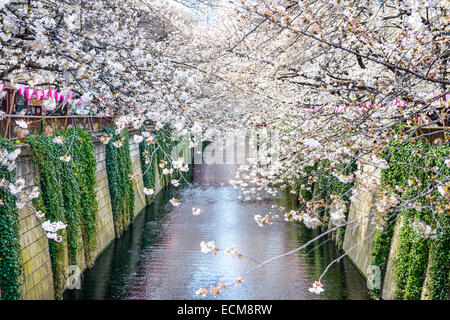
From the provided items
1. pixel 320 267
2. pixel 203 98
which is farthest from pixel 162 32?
pixel 320 267

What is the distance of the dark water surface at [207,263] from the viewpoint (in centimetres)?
1211

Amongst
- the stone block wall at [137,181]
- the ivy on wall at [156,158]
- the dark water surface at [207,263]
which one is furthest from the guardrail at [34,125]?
the stone block wall at [137,181]

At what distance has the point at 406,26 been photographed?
6.22 meters

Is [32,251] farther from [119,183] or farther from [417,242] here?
[119,183]

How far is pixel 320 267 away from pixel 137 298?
5593 millimetres

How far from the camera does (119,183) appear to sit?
1761 centimetres

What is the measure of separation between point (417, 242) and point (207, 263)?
7.01 m

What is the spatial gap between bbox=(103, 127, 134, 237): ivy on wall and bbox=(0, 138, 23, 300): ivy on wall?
8168 mm

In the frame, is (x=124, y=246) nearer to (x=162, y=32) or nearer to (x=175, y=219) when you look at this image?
(x=175, y=219)

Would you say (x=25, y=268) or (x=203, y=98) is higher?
(x=203, y=98)

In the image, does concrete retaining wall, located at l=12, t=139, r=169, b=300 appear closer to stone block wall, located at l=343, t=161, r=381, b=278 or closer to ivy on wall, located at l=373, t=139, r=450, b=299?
ivy on wall, located at l=373, t=139, r=450, b=299

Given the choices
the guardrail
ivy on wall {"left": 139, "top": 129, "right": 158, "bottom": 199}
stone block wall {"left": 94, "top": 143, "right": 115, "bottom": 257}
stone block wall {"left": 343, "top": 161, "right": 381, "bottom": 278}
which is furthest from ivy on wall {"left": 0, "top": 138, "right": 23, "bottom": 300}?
ivy on wall {"left": 139, "top": 129, "right": 158, "bottom": 199}

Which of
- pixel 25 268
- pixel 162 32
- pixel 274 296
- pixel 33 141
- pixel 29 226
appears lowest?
pixel 274 296

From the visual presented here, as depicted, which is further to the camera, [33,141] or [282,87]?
[282,87]
